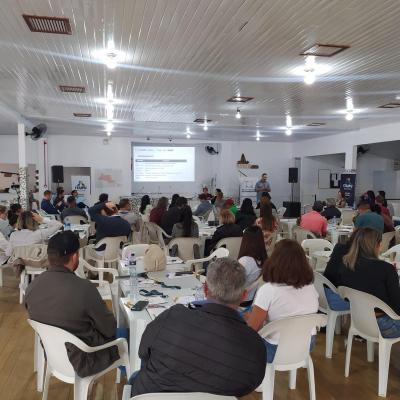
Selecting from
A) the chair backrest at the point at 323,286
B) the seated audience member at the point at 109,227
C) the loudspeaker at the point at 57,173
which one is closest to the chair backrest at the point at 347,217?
the seated audience member at the point at 109,227

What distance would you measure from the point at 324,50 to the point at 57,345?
436cm

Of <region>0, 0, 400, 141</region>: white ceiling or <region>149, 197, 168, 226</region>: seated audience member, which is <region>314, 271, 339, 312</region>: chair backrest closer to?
<region>0, 0, 400, 141</region>: white ceiling

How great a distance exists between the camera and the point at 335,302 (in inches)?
149

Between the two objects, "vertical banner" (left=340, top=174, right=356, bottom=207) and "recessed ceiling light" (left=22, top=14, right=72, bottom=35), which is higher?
"recessed ceiling light" (left=22, top=14, right=72, bottom=35)

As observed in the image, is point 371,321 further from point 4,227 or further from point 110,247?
point 4,227

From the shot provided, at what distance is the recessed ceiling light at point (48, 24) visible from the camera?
411 cm

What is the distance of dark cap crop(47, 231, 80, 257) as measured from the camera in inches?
99.5

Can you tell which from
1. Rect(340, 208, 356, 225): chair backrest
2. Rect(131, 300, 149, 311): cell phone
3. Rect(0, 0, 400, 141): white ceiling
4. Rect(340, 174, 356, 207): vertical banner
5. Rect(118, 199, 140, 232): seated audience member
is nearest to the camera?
Rect(131, 300, 149, 311): cell phone

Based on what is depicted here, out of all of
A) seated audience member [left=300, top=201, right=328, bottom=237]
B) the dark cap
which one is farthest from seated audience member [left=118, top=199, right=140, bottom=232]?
the dark cap

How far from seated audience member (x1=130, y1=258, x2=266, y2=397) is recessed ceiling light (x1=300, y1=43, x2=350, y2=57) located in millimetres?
4019

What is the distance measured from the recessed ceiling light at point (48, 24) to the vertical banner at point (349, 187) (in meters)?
10.5

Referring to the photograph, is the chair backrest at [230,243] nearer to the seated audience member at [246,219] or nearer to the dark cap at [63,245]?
the seated audience member at [246,219]

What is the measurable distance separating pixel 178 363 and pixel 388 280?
83.4 inches

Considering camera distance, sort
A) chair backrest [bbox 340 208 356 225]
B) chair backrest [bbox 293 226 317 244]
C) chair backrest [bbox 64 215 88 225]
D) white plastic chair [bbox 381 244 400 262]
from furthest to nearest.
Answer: chair backrest [bbox 340 208 356 225]
chair backrest [bbox 64 215 88 225]
chair backrest [bbox 293 226 317 244]
white plastic chair [bbox 381 244 400 262]
